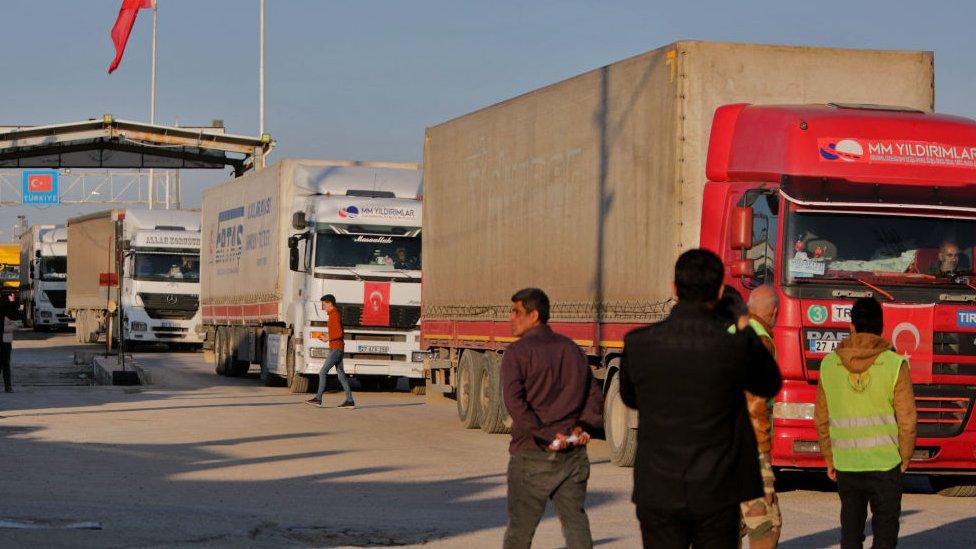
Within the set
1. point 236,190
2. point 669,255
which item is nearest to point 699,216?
point 669,255

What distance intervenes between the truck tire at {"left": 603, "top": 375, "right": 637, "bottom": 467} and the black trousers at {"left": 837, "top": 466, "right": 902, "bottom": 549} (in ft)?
24.7

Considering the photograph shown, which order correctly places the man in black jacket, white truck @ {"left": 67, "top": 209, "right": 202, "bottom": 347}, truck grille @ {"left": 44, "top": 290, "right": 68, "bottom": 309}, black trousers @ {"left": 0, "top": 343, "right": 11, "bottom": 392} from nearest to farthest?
1. the man in black jacket
2. black trousers @ {"left": 0, "top": 343, "right": 11, "bottom": 392}
3. white truck @ {"left": 67, "top": 209, "right": 202, "bottom": 347}
4. truck grille @ {"left": 44, "top": 290, "right": 68, "bottom": 309}

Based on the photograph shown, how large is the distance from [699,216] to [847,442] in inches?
261

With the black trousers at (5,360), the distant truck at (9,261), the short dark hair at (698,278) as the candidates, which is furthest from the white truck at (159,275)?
the distant truck at (9,261)

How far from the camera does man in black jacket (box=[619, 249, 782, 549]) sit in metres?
6.20

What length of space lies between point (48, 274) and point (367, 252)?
1443 inches

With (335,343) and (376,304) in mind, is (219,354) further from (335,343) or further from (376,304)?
(335,343)

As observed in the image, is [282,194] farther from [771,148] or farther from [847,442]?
[847,442]

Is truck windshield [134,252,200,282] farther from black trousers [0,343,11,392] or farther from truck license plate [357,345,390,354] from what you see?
truck license plate [357,345,390,354]

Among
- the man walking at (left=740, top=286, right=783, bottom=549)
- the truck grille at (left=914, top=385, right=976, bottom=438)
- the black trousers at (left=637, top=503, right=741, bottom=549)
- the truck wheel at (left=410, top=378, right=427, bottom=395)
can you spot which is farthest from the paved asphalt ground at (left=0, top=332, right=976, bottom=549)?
the black trousers at (left=637, top=503, right=741, bottom=549)

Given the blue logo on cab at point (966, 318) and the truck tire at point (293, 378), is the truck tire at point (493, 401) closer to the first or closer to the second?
the blue logo on cab at point (966, 318)

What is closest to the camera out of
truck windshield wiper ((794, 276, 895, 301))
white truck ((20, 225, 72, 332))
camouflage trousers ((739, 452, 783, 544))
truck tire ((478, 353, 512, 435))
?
camouflage trousers ((739, 452, 783, 544))

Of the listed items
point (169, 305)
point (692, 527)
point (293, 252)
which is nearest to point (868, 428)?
point (692, 527)

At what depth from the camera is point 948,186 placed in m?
14.2
